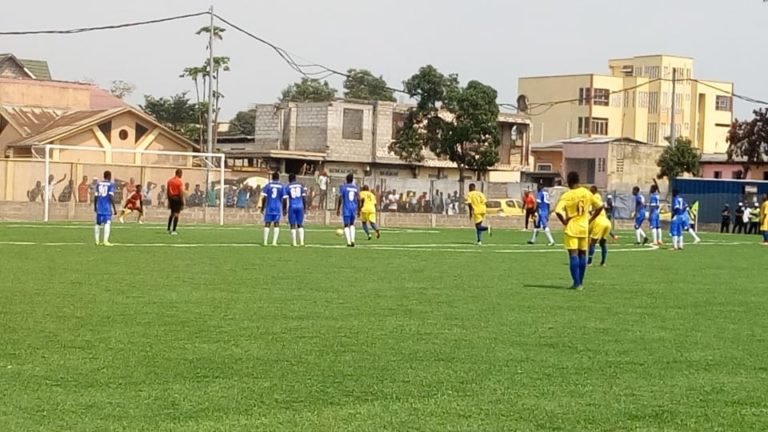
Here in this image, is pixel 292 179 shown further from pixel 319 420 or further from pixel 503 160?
pixel 503 160

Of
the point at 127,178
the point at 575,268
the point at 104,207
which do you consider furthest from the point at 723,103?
the point at 575,268

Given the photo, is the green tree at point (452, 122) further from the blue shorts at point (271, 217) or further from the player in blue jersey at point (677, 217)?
the blue shorts at point (271, 217)

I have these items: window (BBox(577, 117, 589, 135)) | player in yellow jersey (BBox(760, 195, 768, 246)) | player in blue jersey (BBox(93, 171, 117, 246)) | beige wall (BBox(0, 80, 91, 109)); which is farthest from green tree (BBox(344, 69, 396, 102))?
player in blue jersey (BBox(93, 171, 117, 246))

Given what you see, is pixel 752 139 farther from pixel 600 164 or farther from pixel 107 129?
pixel 107 129

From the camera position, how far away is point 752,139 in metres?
78.2

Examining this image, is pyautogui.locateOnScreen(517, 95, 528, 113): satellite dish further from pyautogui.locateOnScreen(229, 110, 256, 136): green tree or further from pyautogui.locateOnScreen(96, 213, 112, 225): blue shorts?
pyautogui.locateOnScreen(96, 213, 112, 225): blue shorts

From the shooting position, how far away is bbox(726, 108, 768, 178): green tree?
77750 mm

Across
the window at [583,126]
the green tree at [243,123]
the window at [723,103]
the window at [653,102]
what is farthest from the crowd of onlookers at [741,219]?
the window at [723,103]

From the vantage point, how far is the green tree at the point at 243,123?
104 metres

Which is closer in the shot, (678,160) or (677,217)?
(677,217)

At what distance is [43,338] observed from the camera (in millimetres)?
11484

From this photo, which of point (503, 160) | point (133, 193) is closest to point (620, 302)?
point (133, 193)

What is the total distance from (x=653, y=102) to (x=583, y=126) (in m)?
8.21

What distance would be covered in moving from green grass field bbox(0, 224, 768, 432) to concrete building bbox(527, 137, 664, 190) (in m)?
62.4
